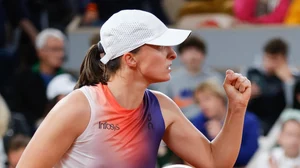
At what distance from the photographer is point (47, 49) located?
23.5 ft

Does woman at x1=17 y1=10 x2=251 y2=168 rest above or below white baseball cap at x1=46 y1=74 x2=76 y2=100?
above

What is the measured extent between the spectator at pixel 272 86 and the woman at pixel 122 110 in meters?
3.53

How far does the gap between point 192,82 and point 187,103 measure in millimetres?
274

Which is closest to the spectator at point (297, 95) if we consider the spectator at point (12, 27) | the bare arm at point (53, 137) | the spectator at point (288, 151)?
the spectator at point (288, 151)

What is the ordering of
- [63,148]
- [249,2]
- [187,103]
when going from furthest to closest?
[249,2] → [187,103] → [63,148]

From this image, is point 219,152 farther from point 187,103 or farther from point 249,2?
point 249,2

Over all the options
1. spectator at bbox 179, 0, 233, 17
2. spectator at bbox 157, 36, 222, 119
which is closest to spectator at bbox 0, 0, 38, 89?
spectator at bbox 179, 0, 233, 17

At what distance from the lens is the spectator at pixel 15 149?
5.52 m

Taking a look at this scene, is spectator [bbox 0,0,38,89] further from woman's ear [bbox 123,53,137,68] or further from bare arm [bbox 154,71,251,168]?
woman's ear [bbox 123,53,137,68]

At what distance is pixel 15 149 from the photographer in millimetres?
5531

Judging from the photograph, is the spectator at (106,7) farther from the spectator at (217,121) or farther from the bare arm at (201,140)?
the bare arm at (201,140)

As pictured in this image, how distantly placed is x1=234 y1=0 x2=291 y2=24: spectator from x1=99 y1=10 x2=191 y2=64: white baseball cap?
4670mm

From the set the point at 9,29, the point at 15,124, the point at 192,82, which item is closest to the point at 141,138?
the point at 15,124

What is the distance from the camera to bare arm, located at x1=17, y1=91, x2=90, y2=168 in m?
3.02
